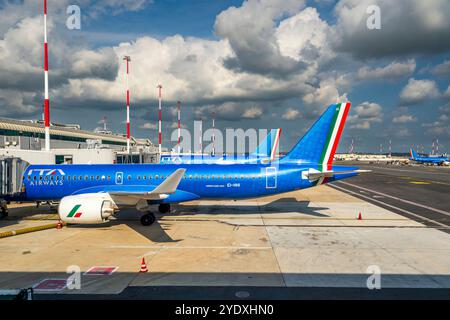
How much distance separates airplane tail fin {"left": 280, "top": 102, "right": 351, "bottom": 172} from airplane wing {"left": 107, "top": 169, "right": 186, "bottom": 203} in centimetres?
958

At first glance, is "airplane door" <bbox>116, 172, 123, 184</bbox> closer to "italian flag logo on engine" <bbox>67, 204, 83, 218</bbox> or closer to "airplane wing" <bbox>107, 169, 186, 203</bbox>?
"airplane wing" <bbox>107, 169, 186, 203</bbox>

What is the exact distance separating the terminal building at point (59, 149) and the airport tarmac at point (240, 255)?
8428mm

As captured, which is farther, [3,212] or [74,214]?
[3,212]

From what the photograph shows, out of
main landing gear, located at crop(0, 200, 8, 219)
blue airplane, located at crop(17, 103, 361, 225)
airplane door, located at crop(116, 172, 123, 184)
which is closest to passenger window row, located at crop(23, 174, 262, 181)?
blue airplane, located at crop(17, 103, 361, 225)

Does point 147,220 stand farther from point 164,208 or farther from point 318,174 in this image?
point 318,174

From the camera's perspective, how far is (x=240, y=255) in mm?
14453

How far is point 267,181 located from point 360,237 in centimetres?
723

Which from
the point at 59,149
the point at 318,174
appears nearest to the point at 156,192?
the point at 318,174

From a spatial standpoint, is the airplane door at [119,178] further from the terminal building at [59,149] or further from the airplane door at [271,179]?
the terminal building at [59,149]

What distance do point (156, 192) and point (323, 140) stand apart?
13.4 metres
